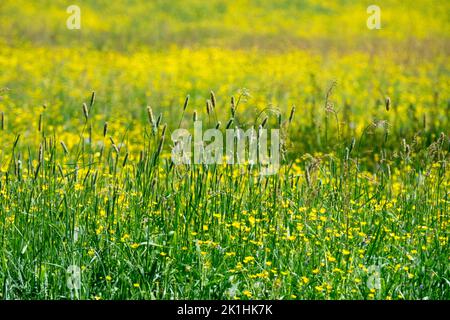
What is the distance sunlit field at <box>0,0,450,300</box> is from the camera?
13.3ft

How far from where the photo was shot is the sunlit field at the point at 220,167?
4.05m

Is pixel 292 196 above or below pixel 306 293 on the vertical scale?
above

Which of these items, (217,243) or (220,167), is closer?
(217,243)

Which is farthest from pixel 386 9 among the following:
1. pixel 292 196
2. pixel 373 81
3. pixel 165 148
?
pixel 292 196

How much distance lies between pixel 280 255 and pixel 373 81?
818cm

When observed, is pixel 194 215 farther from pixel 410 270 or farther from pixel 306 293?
pixel 410 270

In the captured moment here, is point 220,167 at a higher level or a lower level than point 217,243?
higher

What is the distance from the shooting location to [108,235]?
14.0 feet

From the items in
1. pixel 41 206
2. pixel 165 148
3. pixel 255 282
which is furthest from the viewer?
pixel 165 148

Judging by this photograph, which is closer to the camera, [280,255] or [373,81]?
[280,255]

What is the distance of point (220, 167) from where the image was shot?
Answer: 564 centimetres
